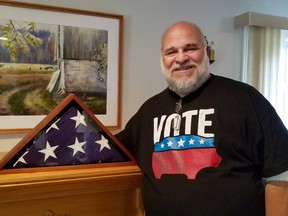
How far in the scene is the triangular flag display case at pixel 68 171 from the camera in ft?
2.91

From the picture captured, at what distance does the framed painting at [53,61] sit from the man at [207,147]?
619 mm

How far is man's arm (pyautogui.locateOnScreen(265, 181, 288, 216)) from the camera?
96 cm

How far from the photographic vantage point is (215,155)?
100cm

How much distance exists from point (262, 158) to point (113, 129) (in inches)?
37.0

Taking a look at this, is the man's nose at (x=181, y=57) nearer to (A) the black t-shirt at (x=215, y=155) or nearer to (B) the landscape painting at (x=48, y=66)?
(A) the black t-shirt at (x=215, y=155)

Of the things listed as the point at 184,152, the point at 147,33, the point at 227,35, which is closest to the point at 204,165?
the point at 184,152

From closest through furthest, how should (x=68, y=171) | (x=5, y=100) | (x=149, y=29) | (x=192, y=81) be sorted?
(x=68, y=171) < (x=192, y=81) < (x=5, y=100) < (x=149, y=29)

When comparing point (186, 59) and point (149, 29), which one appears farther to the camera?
point (149, 29)

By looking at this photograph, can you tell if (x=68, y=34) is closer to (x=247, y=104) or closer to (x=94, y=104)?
(x=94, y=104)

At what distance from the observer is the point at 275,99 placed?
2.15m

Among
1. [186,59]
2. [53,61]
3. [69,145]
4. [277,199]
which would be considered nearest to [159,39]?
[53,61]

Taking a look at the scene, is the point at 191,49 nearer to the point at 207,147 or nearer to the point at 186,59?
the point at 186,59

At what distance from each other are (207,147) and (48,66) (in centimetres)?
99

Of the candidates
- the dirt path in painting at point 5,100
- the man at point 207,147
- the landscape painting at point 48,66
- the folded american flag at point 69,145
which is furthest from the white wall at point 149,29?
the folded american flag at point 69,145
